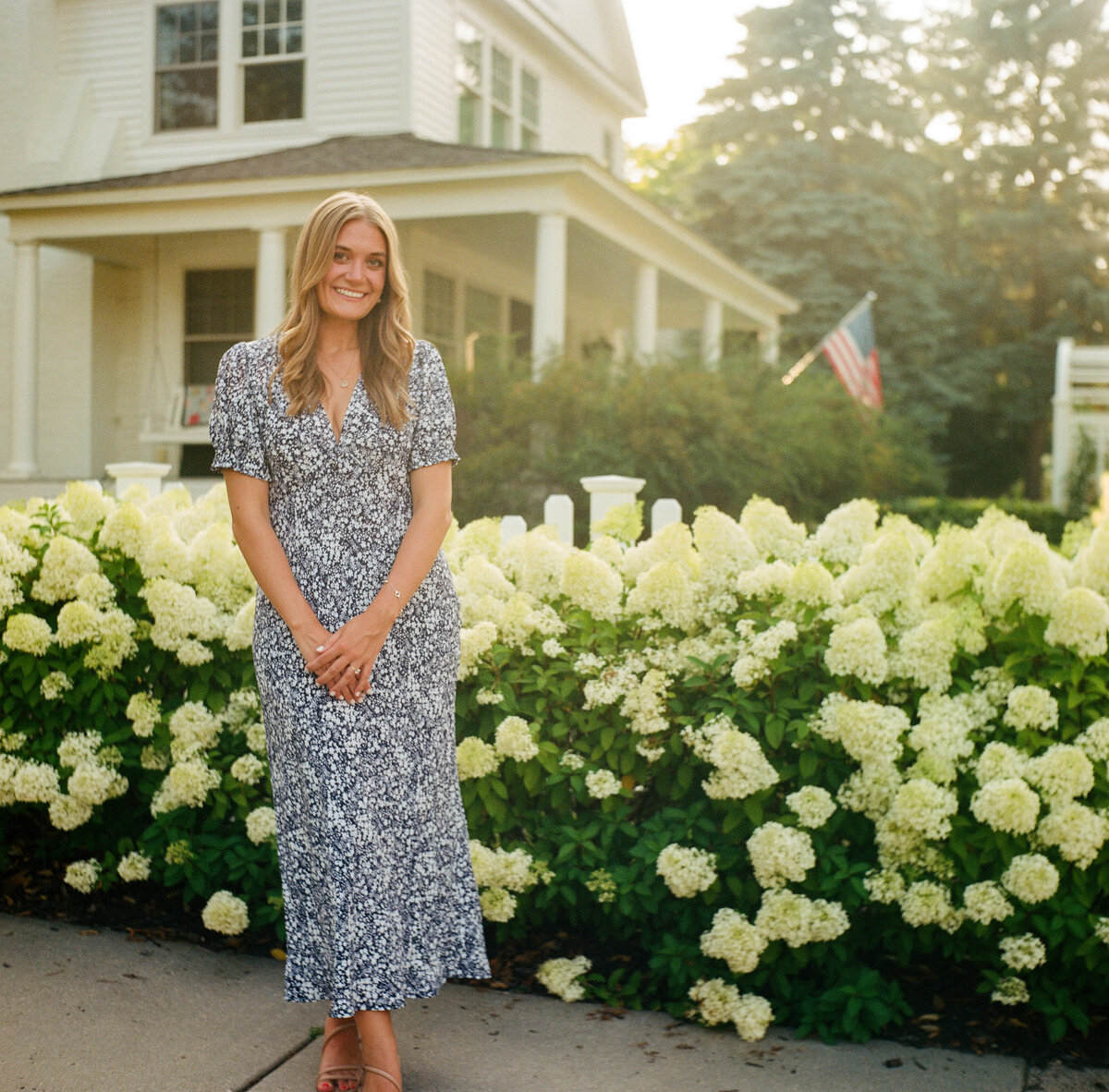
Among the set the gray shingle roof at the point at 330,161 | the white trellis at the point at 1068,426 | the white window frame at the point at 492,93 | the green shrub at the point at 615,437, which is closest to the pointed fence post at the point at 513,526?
the green shrub at the point at 615,437

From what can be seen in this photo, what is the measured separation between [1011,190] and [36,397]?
83.6ft

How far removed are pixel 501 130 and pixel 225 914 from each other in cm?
1324

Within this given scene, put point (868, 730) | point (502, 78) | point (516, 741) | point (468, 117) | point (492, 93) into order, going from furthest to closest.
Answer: point (502, 78) < point (492, 93) < point (468, 117) < point (516, 741) < point (868, 730)

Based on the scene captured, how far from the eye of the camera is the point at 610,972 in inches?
126

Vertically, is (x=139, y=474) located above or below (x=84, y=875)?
above

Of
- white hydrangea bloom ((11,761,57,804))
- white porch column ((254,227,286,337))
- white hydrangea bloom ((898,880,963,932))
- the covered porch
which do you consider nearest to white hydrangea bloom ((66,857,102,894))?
white hydrangea bloom ((11,761,57,804))

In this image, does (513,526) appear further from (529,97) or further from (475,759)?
(529,97)

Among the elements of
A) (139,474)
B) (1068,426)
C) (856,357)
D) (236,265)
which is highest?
(236,265)

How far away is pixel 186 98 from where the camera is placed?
13.6 m

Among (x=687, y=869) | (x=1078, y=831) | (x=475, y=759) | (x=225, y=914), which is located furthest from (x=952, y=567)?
(x=225, y=914)

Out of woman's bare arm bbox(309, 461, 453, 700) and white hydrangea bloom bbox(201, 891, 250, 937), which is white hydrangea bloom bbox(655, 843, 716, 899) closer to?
woman's bare arm bbox(309, 461, 453, 700)

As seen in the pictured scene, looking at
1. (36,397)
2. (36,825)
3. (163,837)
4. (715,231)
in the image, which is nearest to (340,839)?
(163,837)

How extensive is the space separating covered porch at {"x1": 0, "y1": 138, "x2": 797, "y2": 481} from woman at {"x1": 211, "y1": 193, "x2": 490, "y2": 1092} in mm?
7175

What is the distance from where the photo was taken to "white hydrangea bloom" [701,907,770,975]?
2.82 m
